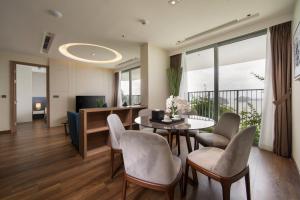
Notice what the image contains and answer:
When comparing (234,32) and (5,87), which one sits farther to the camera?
(5,87)

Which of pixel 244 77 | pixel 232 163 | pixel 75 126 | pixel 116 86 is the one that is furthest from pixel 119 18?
pixel 116 86

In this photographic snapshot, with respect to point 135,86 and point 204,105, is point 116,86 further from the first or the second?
point 204,105

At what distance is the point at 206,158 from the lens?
1383 millimetres

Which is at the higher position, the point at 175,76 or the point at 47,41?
the point at 47,41

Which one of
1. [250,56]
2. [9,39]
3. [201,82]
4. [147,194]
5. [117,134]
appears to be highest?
[9,39]

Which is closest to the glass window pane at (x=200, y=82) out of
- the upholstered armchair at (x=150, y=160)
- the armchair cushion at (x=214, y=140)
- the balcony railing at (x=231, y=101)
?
the balcony railing at (x=231, y=101)

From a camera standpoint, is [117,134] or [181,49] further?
[181,49]

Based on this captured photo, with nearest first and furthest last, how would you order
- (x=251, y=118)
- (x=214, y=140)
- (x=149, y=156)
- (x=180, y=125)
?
(x=149, y=156), (x=180, y=125), (x=214, y=140), (x=251, y=118)

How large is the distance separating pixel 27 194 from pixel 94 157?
100 centimetres

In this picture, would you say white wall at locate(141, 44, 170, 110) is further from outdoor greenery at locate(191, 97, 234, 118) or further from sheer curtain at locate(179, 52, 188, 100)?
outdoor greenery at locate(191, 97, 234, 118)

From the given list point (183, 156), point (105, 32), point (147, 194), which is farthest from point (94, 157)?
point (105, 32)

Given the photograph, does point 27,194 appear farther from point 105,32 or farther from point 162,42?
point 162,42

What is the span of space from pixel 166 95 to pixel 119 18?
240 centimetres

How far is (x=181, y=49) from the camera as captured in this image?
388cm
